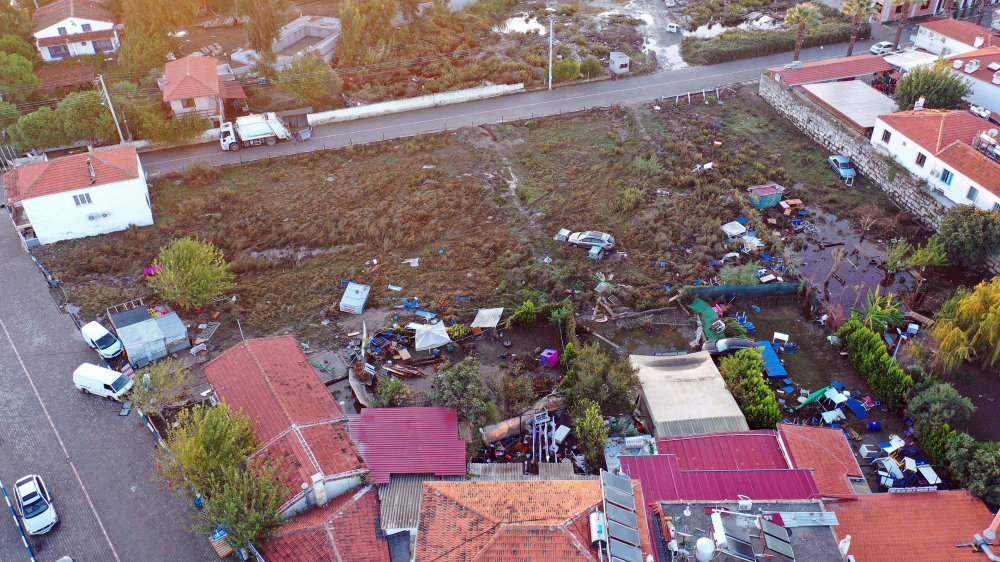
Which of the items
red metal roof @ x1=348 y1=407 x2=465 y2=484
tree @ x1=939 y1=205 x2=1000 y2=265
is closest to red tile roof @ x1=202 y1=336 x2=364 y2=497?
red metal roof @ x1=348 y1=407 x2=465 y2=484

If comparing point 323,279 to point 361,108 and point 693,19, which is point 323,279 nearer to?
point 361,108

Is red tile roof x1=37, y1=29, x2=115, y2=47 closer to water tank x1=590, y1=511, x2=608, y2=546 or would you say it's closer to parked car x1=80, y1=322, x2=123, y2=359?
parked car x1=80, y1=322, x2=123, y2=359

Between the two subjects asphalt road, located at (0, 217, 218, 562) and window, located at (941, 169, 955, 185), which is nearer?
asphalt road, located at (0, 217, 218, 562)

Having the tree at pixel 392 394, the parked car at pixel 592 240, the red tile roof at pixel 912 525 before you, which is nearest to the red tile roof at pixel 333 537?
the tree at pixel 392 394

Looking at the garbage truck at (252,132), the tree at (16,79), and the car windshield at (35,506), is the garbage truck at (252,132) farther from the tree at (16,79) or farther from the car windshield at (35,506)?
the car windshield at (35,506)

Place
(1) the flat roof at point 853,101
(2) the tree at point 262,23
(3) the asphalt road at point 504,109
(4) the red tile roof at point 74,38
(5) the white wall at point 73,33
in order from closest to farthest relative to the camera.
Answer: (1) the flat roof at point 853,101
(3) the asphalt road at point 504,109
(2) the tree at point 262,23
(4) the red tile roof at point 74,38
(5) the white wall at point 73,33

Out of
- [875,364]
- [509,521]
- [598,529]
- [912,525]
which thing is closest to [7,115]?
[509,521]

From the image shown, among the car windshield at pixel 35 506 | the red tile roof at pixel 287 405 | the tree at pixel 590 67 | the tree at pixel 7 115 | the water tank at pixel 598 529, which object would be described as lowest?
the car windshield at pixel 35 506
